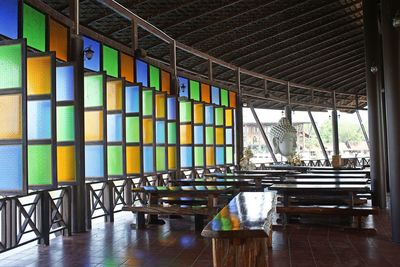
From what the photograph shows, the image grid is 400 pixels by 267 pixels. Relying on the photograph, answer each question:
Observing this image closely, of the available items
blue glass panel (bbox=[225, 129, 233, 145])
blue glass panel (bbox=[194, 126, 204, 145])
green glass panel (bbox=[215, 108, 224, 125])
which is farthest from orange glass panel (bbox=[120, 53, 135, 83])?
blue glass panel (bbox=[225, 129, 233, 145])

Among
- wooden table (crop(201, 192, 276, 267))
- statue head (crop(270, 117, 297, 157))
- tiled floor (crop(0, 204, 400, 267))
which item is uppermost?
statue head (crop(270, 117, 297, 157))

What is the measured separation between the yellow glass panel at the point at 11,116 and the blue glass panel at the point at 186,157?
611 centimetres

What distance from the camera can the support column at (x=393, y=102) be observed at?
17.4 feet

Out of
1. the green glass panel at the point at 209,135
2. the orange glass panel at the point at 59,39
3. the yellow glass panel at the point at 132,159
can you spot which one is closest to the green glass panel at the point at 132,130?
the yellow glass panel at the point at 132,159

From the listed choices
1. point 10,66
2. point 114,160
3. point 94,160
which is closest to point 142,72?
point 114,160

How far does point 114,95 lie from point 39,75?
2052mm

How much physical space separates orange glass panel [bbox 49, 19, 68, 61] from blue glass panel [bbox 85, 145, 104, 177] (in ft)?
4.47

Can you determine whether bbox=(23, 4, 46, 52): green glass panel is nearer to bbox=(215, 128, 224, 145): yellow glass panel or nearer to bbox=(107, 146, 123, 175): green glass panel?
bbox=(107, 146, 123, 175): green glass panel

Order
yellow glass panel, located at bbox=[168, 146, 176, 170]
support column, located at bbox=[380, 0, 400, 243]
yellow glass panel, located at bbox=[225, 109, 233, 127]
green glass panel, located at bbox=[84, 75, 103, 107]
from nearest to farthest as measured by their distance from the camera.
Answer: support column, located at bbox=[380, 0, 400, 243] < green glass panel, located at bbox=[84, 75, 103, 107] < yellow glass panel, located at bbox=[168, 146, 176, 170] < yellow glass panel, located at bbox=[225, 109, 233, 127]

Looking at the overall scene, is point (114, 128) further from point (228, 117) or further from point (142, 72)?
point (228, 117)

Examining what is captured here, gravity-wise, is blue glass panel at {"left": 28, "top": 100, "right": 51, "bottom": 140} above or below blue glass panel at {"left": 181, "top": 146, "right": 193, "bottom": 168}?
above

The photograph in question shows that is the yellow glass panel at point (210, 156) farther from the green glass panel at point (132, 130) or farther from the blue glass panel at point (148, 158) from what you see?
the green glass panel at point (132, 130)

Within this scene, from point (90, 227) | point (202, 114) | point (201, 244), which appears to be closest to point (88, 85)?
point (90, 227)

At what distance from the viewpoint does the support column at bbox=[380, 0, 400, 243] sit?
5.29m
